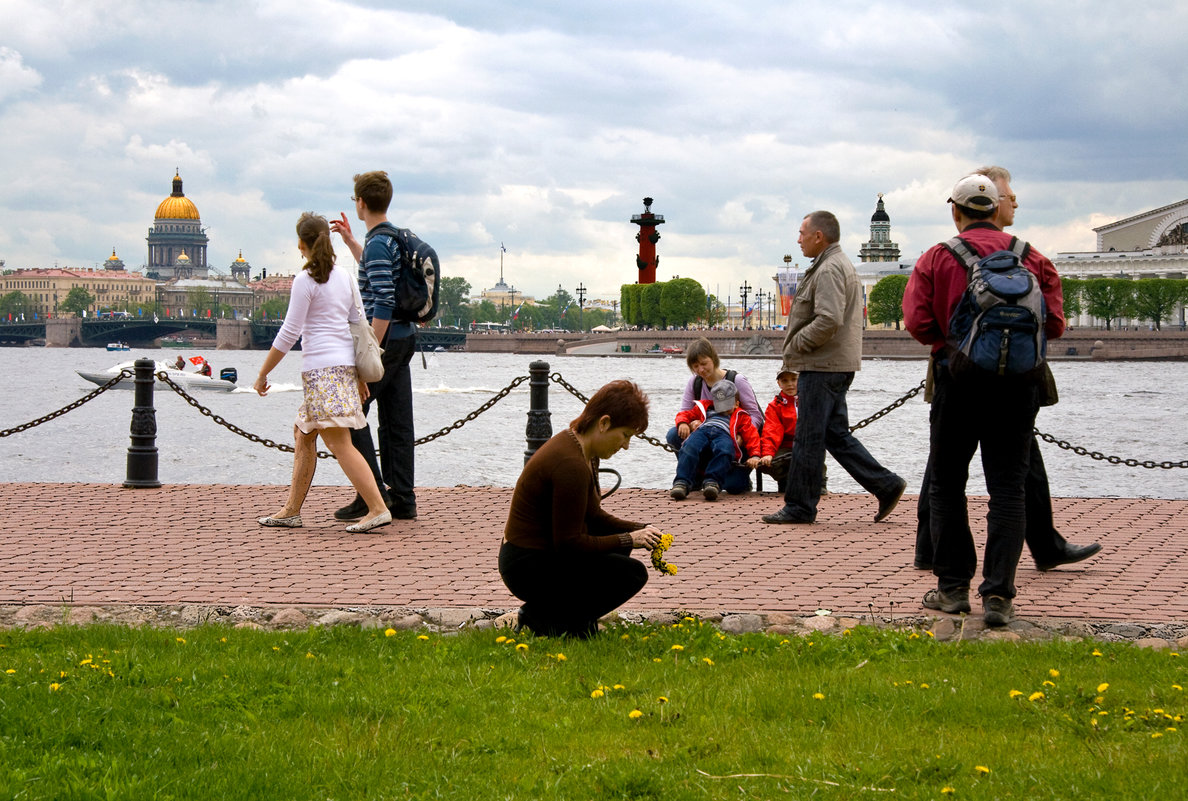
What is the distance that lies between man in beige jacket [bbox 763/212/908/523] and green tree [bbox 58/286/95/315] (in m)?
182

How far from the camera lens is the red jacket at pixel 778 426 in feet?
29.8

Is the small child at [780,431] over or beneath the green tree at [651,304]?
beneath

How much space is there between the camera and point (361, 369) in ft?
23.9

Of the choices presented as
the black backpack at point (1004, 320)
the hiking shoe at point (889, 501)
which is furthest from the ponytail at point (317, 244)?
the black backpack at point (1004, 320)

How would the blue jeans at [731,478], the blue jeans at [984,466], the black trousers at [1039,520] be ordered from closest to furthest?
the blue jeans at [984,466], the black trousers at [1039,520], the blue jeans at [731,478]

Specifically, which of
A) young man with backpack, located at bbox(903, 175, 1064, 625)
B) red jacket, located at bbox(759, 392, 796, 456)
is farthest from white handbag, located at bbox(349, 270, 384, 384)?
young man with backpack, located at bbox(903, 175, 1064, 625)

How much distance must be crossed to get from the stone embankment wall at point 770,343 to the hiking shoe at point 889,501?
60679 mm

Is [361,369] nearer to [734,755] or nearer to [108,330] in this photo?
[734,755]

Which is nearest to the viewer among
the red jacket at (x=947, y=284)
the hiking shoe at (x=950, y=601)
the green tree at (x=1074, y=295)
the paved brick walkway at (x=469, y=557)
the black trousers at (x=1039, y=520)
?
the red jacket at (x=947, y=284)

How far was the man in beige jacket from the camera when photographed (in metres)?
7.59

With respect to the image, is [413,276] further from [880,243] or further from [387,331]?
[880,243]

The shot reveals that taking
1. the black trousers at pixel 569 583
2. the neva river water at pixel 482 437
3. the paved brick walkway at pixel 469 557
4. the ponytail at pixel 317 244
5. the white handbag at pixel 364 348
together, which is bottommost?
the neva river water at pixel 482 437

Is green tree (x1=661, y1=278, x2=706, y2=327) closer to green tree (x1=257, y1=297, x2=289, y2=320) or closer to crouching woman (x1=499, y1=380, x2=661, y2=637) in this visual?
green tree (x1=257, y1=297, x2=289, y2=320)

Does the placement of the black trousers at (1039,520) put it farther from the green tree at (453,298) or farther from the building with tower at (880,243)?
the green tree at (453,298)
